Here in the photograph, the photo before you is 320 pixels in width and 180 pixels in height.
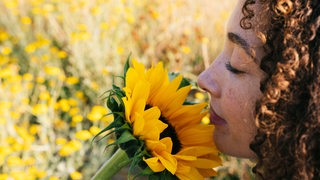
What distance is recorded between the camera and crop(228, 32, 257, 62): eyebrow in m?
1.23

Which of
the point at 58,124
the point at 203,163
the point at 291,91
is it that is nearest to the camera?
the point at 291,91

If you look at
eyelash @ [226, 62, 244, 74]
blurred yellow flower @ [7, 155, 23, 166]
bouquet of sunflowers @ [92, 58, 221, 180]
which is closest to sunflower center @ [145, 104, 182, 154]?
bouquet of sunflowers @ [92, 58, 221, 180]

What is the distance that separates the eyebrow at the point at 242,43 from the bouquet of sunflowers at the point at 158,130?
0.20 metres

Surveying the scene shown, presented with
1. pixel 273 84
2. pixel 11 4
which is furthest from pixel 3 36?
pixel 273 84

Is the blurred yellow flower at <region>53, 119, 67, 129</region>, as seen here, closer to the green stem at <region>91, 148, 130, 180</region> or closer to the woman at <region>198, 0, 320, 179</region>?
the green stem at <region>91, 148, 130, 180</region>

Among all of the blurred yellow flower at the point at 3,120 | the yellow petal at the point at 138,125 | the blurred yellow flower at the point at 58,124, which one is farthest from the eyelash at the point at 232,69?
the blurred yellow flower at the point at 58,124

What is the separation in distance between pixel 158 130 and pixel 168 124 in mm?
160

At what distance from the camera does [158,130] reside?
1.27m

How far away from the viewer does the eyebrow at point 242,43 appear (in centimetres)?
123

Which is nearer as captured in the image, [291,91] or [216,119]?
[291,91]

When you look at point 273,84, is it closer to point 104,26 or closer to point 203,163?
point 203,163

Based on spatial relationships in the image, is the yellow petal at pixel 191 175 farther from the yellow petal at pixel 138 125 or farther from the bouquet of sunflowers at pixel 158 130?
the yellow petal at pixel 138 125

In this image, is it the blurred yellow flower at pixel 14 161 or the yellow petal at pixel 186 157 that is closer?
the yellow petal at pixel 186 157

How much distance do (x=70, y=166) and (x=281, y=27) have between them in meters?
1.46
